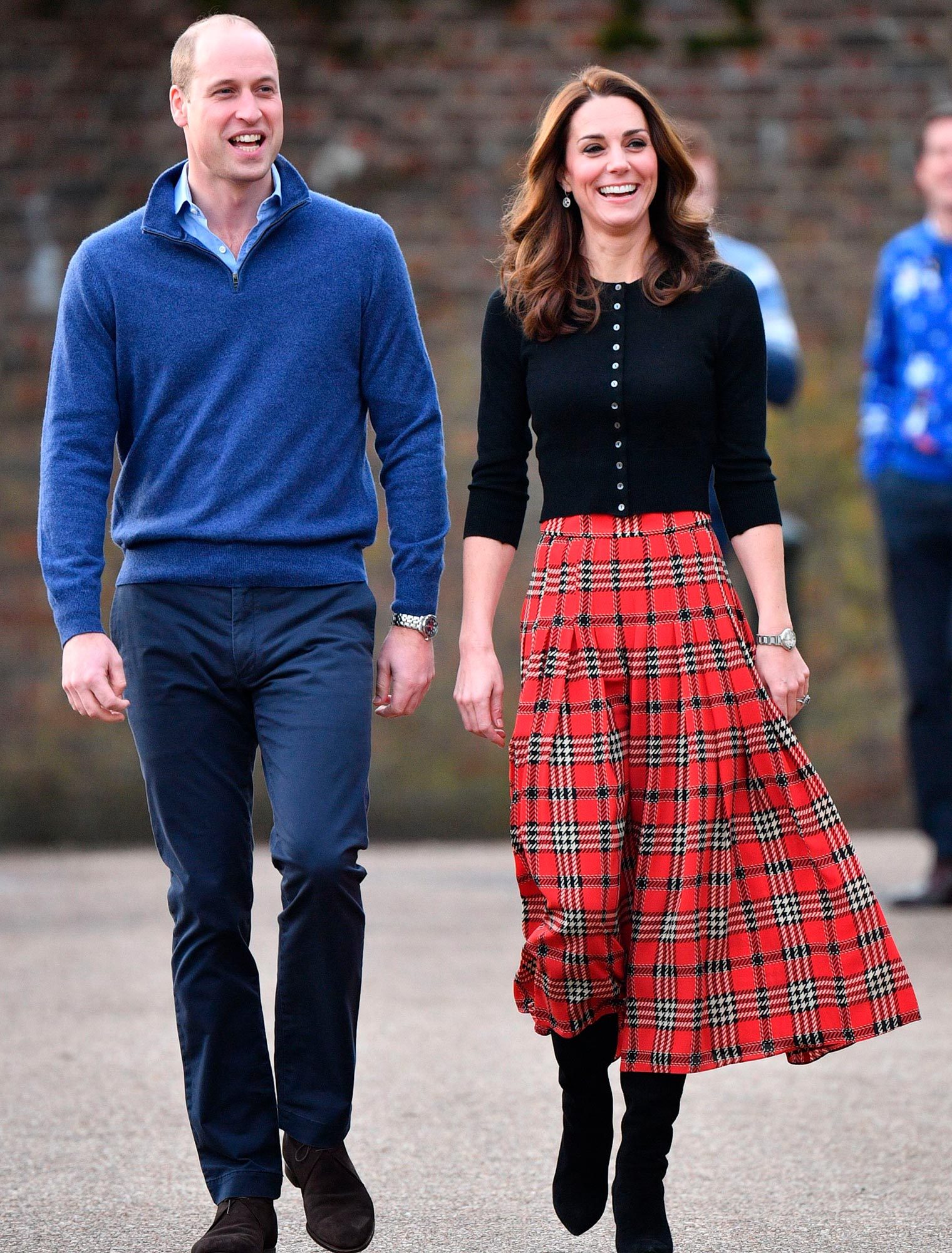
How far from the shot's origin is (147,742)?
3.51m

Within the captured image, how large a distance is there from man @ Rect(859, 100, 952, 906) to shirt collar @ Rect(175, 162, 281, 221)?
11.9 feet

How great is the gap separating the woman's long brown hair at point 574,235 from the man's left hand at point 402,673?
1.88 feet

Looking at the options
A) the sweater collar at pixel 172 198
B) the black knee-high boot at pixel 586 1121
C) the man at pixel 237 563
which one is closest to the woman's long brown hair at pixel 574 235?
the man at pixel 237 563

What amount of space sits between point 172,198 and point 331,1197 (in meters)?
1.69

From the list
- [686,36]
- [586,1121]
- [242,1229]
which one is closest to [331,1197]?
[242,1229]

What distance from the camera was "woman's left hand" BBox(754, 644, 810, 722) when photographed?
3496 mm

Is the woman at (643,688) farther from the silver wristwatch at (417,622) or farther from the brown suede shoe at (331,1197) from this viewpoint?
the brown suede shoe at (331,1197)

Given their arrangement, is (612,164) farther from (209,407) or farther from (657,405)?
(209,407)

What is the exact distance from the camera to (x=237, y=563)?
11.5ft

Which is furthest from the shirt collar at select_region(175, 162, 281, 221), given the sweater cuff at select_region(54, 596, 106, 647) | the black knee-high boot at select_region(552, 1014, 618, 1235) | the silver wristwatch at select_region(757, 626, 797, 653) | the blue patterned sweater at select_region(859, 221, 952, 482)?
the blue patterned sweater at select_region(859, 221, 952, 482)

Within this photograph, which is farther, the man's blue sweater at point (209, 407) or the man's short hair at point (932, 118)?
the man's short hair at point (932, 118)

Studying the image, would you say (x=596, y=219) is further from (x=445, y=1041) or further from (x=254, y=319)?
(x=445, y=1041)

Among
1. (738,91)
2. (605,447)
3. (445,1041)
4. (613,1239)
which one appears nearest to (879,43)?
(738,91)

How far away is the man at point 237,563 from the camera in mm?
3426
